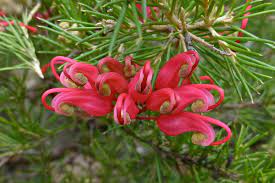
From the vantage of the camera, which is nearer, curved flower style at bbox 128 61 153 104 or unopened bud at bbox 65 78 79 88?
curved flower style at bbox 128 61 153 104

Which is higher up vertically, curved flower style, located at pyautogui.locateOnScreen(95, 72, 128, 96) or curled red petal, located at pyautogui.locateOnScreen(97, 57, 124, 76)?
curled red petal, located at pyautogui.locateOnScreen(97, 57, 124, 76)

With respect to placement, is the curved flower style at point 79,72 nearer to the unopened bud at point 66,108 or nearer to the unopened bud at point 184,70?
the unopened bud at point 66,108

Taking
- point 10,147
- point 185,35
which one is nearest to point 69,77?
point 185,35

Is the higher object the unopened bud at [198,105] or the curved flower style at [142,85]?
the curved flower style at [142,85]

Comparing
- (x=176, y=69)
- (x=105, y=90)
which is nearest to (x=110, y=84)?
(x=105, y=90)

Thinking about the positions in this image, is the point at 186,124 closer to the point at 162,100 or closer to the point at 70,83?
the point at 162,100

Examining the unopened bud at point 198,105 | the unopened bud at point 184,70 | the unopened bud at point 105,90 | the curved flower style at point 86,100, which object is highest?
the unopened bud at point 184,70

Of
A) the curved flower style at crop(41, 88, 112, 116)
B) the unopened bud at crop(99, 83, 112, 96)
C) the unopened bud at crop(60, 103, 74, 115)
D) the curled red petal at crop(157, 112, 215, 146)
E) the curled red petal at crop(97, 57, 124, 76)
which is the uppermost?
the curled red petal at crop(97, 57, 124, 76)

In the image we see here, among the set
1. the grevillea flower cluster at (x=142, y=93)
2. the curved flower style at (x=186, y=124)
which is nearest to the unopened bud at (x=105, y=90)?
the grevillea flower cluster at (x=142, y=93)

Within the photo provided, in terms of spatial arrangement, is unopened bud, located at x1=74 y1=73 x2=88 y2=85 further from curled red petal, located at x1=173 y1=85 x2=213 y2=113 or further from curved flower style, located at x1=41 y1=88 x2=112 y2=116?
curled red petal, located at x1=173 y1=85 x2=213 y2=113

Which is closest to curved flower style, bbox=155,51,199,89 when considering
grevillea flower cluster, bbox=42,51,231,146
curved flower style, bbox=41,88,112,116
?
grevillea flower cluster, bbox=42,51,231,146

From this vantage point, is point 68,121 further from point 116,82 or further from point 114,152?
point 116,82
